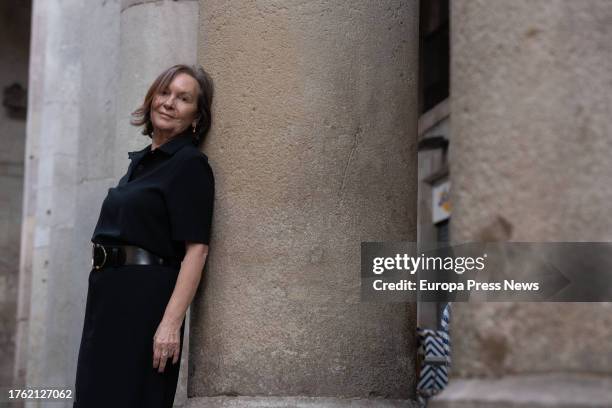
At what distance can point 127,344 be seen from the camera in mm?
3703

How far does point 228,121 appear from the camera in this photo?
3.67 meters

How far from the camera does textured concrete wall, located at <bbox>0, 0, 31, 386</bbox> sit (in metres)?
9.46

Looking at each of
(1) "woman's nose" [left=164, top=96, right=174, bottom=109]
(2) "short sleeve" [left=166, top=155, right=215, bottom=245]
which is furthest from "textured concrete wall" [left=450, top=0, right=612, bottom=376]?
(1) "woman's nose" [left=164, top=96, right=174, bottom=109]

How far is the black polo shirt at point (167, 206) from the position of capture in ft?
12.0

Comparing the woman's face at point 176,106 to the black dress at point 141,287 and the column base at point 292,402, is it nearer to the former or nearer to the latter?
the black dress at point 141,287

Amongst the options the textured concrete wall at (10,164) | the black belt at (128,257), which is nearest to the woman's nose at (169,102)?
the black belt at (128,257)

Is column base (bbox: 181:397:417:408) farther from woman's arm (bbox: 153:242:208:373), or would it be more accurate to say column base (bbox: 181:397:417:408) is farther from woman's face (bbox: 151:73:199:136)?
woman's face (bbox: 151:73:199:136)

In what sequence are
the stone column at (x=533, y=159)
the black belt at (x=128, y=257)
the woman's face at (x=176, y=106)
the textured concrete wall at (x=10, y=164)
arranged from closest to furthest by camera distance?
the stone column at (x=533, y=159) → the black belt at (x=128, y=257) → the woman's face at (x=176, y=106) → the textured concrete wall at (x=10, y=164)

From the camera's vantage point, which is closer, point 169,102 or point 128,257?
point 128,257

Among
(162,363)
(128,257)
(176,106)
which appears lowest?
(162,363)

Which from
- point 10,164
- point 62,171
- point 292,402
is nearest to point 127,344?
point 292,402

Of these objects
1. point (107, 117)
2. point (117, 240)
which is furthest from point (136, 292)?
point (107, 117)

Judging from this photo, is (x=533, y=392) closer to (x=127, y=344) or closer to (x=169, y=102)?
(x=127, y=344)

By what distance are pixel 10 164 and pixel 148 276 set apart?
21.0ft
